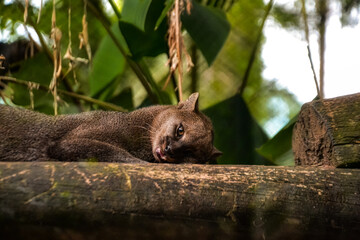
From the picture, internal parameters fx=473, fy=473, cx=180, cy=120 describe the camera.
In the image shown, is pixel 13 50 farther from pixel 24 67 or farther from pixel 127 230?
pixel 127 230

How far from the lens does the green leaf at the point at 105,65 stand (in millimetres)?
3930

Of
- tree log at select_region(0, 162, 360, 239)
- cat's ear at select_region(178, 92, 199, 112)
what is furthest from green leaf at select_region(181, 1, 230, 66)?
tree log at select_region(0, 162, 360, 239)

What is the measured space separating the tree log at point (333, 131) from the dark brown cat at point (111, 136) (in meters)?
0.68

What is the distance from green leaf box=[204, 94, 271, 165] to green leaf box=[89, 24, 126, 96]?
3.05 ft

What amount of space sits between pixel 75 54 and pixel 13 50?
1.98ft

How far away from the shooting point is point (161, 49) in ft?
11.5

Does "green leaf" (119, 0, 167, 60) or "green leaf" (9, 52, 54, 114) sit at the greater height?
"green leaf" (119, 0, 167, 60)

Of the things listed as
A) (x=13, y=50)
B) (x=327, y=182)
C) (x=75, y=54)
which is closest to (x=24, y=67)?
(x=13, y=50)

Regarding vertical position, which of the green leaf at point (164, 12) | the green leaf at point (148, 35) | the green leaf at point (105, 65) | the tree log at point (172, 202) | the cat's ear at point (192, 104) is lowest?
the tree log at point (172, 202)

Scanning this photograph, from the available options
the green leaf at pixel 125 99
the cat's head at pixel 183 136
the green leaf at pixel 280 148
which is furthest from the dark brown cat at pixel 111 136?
the green leaf at pixel 125 99

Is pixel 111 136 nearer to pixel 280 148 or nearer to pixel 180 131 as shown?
pixel 180 131

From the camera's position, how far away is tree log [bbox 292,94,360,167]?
1829 mm

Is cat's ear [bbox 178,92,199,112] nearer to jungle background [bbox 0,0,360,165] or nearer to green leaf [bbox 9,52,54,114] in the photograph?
jungle background [bbox 0,0,360,165]

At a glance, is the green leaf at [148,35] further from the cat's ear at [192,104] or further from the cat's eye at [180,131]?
the cat's eye at [180,131]
